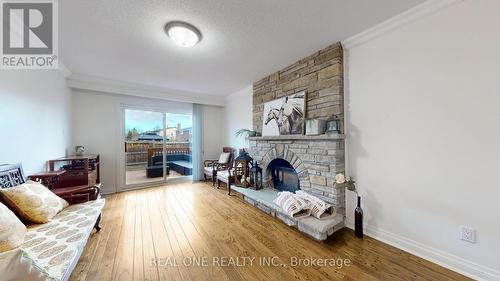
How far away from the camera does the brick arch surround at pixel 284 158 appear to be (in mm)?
2879

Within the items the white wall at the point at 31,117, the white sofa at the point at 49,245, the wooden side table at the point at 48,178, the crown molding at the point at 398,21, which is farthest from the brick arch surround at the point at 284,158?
the white wall at the point at 31,117

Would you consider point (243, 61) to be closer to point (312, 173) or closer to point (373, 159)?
point (312, 173)

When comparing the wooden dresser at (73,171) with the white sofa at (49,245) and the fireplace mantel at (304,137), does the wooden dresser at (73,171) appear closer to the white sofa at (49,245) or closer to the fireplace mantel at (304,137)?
the white sofa at (49,245)

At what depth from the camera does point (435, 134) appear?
181cm

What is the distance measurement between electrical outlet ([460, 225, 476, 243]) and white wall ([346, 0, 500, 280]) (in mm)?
30

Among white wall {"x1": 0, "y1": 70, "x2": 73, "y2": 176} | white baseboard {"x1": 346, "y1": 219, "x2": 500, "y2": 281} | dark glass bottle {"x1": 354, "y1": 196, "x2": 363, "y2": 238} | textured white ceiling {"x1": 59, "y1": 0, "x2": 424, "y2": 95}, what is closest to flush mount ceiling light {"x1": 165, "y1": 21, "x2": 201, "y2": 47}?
textured white ceiling {"x1": 59, "y1": 0, "x2": 424, "y2": 95}

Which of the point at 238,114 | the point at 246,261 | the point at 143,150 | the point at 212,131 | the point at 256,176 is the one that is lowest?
the point at 246,261

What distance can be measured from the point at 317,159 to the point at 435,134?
1260 millimetres

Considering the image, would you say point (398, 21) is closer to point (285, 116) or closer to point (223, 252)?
point (285, 116)

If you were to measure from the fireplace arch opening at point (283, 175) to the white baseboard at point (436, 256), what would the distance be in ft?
4.05

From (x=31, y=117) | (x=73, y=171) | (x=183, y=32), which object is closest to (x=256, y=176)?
(x=183, y=32)

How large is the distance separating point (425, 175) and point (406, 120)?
23.8 inches

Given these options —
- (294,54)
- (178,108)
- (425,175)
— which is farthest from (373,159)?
(178,108)

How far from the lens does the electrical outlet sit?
63.5 inches
